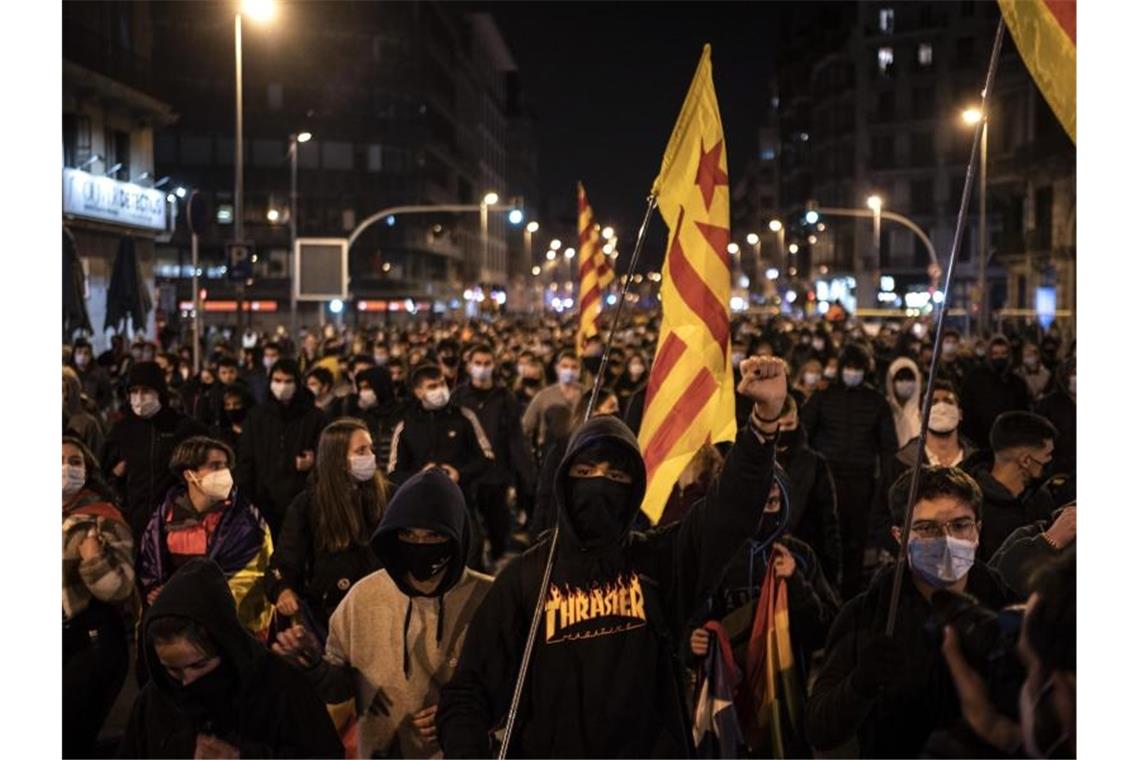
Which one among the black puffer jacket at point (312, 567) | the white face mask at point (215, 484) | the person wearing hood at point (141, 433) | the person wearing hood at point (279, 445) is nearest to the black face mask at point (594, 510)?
the black puffer jacket at point (312, 567)

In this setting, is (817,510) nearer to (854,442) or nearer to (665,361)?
(665,361)

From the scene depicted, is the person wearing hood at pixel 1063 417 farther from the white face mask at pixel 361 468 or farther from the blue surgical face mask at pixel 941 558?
the blue surgical face mask at pixel 941 558

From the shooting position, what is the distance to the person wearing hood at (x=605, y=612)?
4016 mm

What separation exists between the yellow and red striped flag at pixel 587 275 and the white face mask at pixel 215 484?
29.1 ft

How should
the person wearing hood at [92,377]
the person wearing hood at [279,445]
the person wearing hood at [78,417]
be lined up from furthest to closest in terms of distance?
the person wearing hood at [92,377], the person wearing hood at [78,417], the person wearing hood at [279,445]

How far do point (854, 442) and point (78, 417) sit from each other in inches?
207

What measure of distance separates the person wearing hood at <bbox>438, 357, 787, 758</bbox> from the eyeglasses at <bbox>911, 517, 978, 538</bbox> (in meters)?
0.41

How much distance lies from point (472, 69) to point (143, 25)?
77031 mm

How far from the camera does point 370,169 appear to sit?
8625cm

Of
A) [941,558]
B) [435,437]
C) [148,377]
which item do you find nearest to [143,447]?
[148,377]

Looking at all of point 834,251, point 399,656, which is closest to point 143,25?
point 399,656
